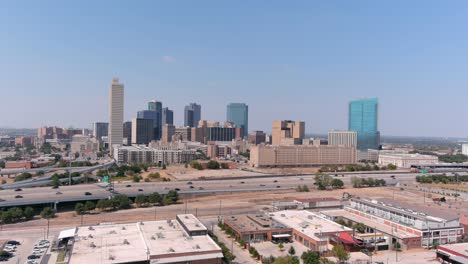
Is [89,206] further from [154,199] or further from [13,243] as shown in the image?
[13,243]

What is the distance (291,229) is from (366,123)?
11262 cm

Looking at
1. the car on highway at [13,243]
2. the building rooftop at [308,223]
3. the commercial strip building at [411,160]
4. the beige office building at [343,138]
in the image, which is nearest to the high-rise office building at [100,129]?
the beige office building at [343,138]

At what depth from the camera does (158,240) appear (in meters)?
24.3

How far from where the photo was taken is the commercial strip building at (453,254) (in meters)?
23.1

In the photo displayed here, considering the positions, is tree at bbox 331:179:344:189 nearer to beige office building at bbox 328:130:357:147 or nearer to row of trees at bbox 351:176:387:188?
row of trees at bbox 351:176:387:188

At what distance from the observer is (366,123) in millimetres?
134500

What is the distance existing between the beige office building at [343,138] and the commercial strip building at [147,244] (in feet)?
331

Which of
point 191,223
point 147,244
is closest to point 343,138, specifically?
point 191,223

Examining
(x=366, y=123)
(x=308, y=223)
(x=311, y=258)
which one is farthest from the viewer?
(x=366, y=123)

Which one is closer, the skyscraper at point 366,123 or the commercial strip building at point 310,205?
the commercial strip building at point 310,205

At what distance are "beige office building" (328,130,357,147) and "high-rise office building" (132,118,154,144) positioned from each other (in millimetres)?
62374

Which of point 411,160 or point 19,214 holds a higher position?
point 411,160

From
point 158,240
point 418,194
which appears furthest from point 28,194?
point 418,194

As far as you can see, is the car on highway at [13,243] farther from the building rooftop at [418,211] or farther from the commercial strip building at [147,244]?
the building rooftop at [418,211]
